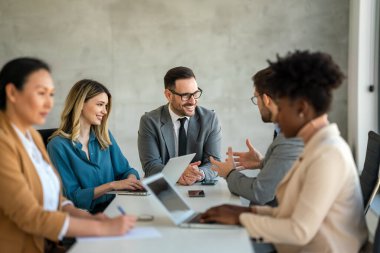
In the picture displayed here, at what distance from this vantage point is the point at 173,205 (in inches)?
85.7

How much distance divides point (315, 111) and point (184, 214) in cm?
69

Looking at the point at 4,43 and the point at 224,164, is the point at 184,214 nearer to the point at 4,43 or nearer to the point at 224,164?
the point at 224,164

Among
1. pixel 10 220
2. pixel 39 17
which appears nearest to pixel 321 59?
pixel 10 220

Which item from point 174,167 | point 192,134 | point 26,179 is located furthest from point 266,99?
point 26,179

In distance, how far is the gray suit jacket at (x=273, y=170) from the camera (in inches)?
100

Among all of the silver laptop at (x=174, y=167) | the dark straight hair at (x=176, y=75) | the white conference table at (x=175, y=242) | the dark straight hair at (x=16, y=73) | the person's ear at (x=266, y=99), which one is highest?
the dark straight hair at (x=16, y=73)

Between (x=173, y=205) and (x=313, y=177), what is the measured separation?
606mm

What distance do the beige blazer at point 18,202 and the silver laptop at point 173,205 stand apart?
0.40 meters

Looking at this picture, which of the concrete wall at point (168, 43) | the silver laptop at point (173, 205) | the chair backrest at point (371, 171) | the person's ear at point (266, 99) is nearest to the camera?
the silver laptop at point (173, 205)

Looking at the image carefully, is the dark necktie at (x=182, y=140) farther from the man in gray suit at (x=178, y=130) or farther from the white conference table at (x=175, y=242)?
the white conference table at (x=175, y=242)

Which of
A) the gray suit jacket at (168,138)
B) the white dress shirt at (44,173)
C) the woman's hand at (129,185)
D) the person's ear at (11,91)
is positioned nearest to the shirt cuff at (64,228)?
the white dress shirt at (44,173)

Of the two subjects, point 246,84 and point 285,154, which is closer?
point 285,154

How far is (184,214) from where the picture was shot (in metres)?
2.20

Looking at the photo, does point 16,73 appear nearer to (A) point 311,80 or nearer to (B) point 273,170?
(A) point 311,80
